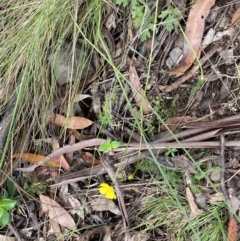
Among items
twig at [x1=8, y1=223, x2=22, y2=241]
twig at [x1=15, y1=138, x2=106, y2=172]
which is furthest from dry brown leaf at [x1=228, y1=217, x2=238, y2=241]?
twig at [x1=8, y1=223, x2=22, y2=241]

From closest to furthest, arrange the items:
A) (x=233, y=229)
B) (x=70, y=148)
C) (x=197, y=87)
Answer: (x=233, y=229), (x=197, y=87), (x=70, y=148)

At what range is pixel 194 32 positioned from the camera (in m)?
1.60

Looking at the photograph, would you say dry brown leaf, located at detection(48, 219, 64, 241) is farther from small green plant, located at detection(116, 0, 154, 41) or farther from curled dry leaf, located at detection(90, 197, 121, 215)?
small green plant, located at detection(116, 0, 154, 41)

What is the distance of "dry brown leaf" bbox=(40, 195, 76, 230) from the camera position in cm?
170

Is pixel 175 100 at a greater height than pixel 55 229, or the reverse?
pixel 175 100

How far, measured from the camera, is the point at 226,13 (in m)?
1.59

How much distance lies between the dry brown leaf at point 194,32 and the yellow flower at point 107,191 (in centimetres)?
46

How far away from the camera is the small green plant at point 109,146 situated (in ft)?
5.28

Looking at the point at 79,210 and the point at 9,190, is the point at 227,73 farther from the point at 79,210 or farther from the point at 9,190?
the point at 9,190

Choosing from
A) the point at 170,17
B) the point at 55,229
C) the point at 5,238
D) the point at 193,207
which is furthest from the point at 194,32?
the point at 5,238

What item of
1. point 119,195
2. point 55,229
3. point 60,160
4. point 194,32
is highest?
point 194,32

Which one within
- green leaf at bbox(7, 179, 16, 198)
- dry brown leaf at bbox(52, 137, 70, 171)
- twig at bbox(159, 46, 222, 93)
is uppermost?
twig at bbox(159, 46, 222, 93)

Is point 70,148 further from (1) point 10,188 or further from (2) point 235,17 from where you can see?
(2) point 235,17

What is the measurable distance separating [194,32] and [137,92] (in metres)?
0.28
